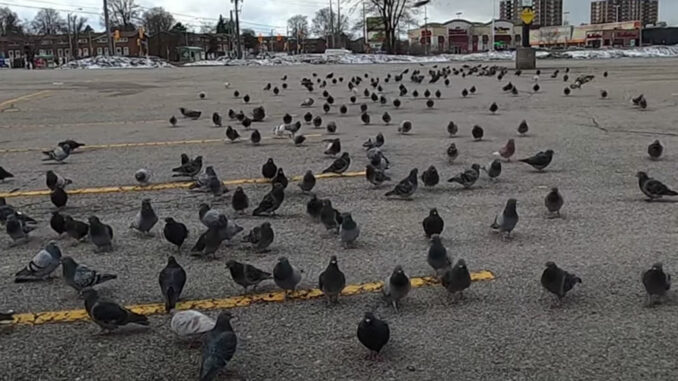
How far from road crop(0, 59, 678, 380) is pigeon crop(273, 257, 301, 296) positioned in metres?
0.11

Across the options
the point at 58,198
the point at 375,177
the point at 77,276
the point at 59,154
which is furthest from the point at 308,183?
the point at 59,154

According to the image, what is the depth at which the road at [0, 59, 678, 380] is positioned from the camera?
3354 mm

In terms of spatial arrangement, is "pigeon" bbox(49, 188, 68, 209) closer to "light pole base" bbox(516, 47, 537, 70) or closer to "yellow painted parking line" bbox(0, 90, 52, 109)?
"yellow painted parking line" bbox(0, 90, 52, 109)

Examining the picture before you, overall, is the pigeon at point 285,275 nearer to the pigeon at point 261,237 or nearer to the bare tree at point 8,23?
the pigeon at point 261,237

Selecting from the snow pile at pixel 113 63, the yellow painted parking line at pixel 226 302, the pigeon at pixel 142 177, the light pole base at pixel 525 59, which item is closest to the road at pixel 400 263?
the yellow painted parking line at pixel 226 302

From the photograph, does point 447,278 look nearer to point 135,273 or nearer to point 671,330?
point 671,330

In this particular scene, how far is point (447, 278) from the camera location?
4043 millimetres

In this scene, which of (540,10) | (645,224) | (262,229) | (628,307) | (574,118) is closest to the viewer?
(628,307)


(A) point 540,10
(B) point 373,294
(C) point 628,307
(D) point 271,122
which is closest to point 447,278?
(B) point 373,294

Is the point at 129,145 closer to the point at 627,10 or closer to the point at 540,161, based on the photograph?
the point at 540,161

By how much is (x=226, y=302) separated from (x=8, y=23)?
13929 centimetres

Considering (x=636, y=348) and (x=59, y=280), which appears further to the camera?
(x=59, y=280)

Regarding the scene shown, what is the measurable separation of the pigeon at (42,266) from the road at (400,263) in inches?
4.3

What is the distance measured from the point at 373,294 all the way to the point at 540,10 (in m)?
144
